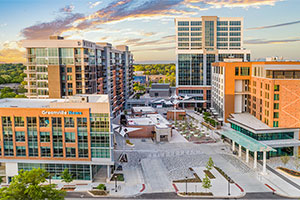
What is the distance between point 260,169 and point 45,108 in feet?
138

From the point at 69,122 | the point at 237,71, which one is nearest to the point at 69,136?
the point at 69,122

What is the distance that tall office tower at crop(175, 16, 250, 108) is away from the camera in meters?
124

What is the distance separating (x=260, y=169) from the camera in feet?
180

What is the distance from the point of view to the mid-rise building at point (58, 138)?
48.8 m

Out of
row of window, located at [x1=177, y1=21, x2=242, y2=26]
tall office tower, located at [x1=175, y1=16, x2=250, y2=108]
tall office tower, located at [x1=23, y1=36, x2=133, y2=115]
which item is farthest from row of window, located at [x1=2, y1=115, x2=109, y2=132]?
row of window, located at [x1=177, y1=21, x2=242, y2=26]

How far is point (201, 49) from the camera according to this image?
12750 cm

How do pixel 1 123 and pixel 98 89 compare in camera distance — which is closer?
pixel 1 123

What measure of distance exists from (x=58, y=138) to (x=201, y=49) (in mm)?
92587

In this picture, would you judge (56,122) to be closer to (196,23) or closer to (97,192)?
(97,192)

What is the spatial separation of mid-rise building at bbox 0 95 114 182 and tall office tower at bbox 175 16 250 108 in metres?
74.6

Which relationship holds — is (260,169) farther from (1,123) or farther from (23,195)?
(1,123)

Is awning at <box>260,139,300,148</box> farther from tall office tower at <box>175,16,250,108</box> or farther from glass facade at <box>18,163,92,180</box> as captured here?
tall office tower at <box>175,16,250,108</box>

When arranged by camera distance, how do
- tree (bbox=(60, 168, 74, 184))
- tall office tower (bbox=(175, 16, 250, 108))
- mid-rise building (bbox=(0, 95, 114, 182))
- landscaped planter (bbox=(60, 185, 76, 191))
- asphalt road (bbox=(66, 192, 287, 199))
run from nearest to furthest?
asphalt road (bbox=(66, 192, 287, 199)), tree (bbox=(60, 168, 74, 184)), landscaped planter (bbox=(60, 185, 76, 191)), mid-rise building (bbox=(0, 95, 114, 182)), tall office tower (bbox=(175, 16, 250, 108))

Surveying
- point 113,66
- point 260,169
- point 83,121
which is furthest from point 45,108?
point 113,66
